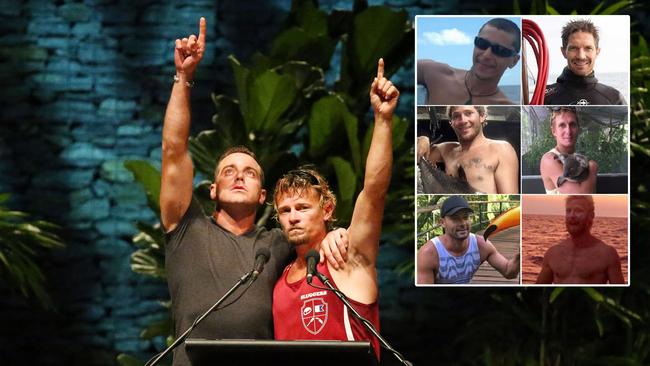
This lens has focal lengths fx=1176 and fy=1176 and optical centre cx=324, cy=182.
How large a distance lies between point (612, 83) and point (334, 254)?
1.27 meters

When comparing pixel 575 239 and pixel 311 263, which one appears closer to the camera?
pixel 311 263

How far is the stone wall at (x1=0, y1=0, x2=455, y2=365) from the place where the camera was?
5.55 m

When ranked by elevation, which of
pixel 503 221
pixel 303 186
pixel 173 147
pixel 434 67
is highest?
pixel 434 67

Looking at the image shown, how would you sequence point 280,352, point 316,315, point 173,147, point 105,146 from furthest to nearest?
point 105,146 → point 173,147 → point 316,315 → point 280,352

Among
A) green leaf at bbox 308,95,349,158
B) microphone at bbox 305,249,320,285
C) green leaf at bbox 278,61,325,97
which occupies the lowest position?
microphone at bbox 305,249,320,285

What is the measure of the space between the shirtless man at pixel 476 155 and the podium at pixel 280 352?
1366 millimetres

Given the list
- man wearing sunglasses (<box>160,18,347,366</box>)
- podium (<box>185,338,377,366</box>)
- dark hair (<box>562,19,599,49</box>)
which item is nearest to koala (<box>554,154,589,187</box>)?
dark hair (<box>562,19,599,49</box>)

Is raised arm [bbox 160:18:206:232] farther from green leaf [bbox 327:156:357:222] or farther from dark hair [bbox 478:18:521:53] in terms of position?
green leaf [bbox 327:156:357:222]

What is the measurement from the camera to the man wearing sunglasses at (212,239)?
9.85 ft

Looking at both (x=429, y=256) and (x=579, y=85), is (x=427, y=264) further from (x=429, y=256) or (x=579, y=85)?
(x=579, y=85)

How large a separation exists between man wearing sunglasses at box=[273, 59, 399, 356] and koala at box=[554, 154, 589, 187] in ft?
2.94

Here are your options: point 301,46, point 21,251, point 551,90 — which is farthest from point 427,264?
point 21,251

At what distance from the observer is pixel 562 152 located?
12.1 ft

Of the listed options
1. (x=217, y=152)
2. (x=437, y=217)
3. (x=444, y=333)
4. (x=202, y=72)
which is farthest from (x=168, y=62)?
(x=437, y=217)
